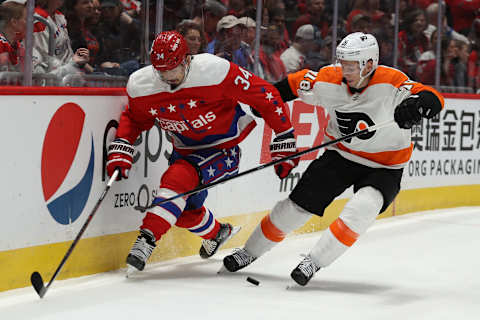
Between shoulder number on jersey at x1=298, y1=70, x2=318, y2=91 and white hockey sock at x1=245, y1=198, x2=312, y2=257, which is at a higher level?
shoulder number on jersey at x1=298, y1=70, x2=318, y2=91

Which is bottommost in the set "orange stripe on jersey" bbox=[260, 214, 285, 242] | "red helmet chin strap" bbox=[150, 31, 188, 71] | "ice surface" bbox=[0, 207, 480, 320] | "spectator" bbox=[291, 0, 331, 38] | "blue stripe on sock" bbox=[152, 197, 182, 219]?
"ice surface" bbox=[0, 207, 480, 320]

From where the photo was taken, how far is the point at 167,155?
5.02 metres

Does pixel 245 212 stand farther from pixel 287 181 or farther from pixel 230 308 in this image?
pixel 230 308

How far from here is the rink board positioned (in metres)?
3.99

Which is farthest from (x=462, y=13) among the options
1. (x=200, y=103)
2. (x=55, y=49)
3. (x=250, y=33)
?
(x=55, y=49)

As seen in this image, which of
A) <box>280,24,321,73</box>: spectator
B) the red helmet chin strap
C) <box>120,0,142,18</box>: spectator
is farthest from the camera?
<box>280,24,321,73</box>: spectator

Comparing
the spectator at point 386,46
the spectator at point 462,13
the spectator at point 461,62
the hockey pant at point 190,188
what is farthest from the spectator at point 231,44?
the spectator at point 462,13

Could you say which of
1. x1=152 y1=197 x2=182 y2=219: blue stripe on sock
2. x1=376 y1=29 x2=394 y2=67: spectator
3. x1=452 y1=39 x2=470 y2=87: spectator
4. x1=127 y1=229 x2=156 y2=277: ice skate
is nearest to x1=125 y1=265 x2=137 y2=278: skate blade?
x1=127 y1=229 x2=156 y2=277: ice skate

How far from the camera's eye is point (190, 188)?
4.46 metres

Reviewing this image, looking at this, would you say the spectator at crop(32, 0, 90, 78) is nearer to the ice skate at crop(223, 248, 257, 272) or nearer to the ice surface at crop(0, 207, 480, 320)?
the ice surface at crop(0, 207, 480, 320)

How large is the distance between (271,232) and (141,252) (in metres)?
0.73

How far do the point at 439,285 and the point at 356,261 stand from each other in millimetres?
782

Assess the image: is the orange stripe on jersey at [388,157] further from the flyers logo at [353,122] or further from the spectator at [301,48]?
the spectator at [301,48]

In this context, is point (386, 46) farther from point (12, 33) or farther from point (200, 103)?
point (12, 33)
